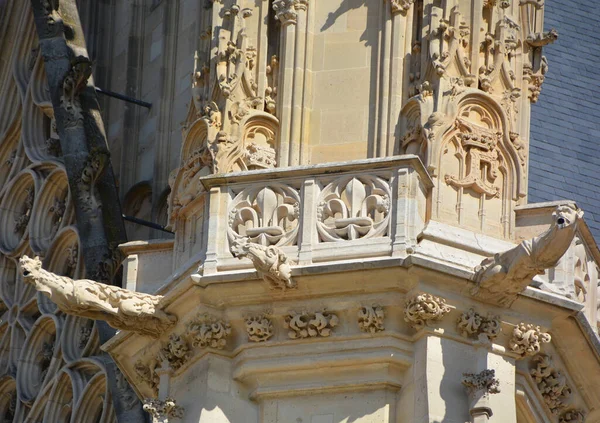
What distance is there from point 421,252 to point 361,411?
1.17 meters

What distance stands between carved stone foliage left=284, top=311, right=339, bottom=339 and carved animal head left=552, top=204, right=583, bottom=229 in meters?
1.69

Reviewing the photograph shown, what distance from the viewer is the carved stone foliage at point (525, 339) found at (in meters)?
18.6

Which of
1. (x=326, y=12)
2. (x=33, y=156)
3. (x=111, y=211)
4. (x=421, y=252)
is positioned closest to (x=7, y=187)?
(x=33, y=156)

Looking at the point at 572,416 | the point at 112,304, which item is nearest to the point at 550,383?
the point at 572,416

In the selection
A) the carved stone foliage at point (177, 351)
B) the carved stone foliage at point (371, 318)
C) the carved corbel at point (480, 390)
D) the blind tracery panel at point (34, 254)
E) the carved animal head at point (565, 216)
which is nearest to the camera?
the carved animal head at point (565, 216)

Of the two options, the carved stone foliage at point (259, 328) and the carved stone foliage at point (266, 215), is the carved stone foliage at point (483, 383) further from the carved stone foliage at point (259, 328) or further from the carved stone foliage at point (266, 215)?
the carved stone foliage at point (266, 215)

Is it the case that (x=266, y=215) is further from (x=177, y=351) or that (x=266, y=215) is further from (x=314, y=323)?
(x=177, y=351)

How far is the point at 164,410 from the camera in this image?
744 inches

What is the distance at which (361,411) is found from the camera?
1870 centimetres

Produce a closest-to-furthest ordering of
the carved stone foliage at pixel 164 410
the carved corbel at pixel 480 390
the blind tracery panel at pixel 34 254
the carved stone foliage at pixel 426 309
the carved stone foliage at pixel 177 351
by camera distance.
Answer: the carved corbel at pixel 480 390 < the carved stone foliage at pixel 426 309 < the carved stone foliage at pixel 164 410 < the carved stone foliage at pixel 177 351 < the blind tracery panel at pixel 34 254

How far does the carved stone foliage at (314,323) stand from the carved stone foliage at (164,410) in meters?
0.99

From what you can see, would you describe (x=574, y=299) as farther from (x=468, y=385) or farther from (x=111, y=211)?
(x=111, y=211)

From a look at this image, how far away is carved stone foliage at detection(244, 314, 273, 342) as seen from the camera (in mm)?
18766

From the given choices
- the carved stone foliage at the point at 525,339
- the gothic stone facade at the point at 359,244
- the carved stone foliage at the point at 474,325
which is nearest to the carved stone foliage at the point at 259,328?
the gothic stone facade at the point at 359,244
